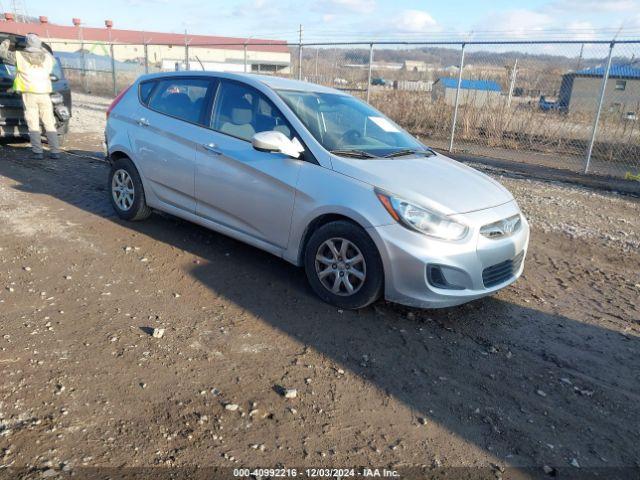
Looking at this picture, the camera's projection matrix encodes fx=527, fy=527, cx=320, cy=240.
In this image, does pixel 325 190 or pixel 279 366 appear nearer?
pixel 279 366

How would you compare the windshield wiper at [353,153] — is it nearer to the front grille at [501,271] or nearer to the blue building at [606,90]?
the front grille at [501,271]

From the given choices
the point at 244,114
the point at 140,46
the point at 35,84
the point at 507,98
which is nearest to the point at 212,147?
the point at 244,114

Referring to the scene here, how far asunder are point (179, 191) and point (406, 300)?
260 centimetres

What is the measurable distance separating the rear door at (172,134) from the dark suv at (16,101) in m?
4.74

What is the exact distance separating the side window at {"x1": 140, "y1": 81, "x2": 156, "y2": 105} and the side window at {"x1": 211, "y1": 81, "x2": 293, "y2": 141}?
114 centimetres

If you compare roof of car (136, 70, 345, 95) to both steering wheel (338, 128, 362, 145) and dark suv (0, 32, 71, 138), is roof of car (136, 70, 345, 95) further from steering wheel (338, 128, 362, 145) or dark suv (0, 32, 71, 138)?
dark suv (0, 32, 71, 138)

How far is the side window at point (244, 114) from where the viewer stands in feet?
14.9

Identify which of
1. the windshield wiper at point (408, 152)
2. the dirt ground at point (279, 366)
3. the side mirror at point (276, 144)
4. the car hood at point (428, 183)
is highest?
the side mirror at point (276, 144)

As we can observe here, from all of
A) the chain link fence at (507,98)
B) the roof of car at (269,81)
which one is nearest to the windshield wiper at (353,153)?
the roof of car at (269,81)

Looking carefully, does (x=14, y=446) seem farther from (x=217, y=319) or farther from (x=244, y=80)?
(x=244, y=80)

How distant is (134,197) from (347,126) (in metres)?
2.52

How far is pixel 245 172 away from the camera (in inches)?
179

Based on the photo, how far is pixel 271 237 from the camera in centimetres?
448

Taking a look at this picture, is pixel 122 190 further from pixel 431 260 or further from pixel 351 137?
pixel 431 260
